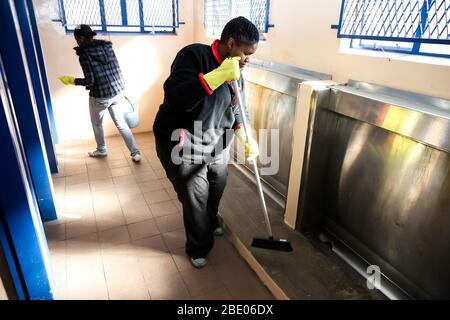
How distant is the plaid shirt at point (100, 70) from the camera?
2902mm

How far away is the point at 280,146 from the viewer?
2672 millimetres

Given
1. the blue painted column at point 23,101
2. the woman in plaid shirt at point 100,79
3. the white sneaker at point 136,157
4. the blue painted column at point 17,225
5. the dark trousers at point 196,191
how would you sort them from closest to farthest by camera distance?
the blue painted column at point 17,225 < the dark trousers at point 196,191 < the blue painted column at point 23,101 < the woman in plaid shirt at point 100,79 < the white sneaker at point 136,157

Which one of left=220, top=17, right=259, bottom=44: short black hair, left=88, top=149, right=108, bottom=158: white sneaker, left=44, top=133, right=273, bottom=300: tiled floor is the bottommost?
left=44, top=133, right=273, bottom=300: tiled floor

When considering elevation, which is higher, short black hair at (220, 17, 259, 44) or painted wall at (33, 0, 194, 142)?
short black hair at (220, 17, 259, 44)

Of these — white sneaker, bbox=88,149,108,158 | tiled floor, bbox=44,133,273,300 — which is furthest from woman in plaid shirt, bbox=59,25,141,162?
tiled floor, bbox=44,133,273,300

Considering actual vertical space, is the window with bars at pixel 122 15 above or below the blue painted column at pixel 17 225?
above

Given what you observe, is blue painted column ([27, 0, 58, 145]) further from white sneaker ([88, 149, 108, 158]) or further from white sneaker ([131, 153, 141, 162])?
white sneaker ([131, 153, 141, 162])

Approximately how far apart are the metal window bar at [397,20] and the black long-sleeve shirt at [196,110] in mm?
755

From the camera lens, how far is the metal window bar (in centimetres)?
148

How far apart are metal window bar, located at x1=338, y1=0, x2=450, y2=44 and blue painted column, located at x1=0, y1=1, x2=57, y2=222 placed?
6.82 ft

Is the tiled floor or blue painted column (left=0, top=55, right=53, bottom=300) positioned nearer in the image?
blue painted column (left=0, top=55, right=53, bottom=300)

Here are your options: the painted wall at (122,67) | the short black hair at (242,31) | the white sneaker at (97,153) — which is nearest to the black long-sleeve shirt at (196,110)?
the short black hair at (242,31)

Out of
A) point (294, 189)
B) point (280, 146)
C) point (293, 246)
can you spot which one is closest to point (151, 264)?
point (293, 246)

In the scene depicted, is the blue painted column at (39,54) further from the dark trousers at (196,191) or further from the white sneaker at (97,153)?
the dark trousers at (196,191)
